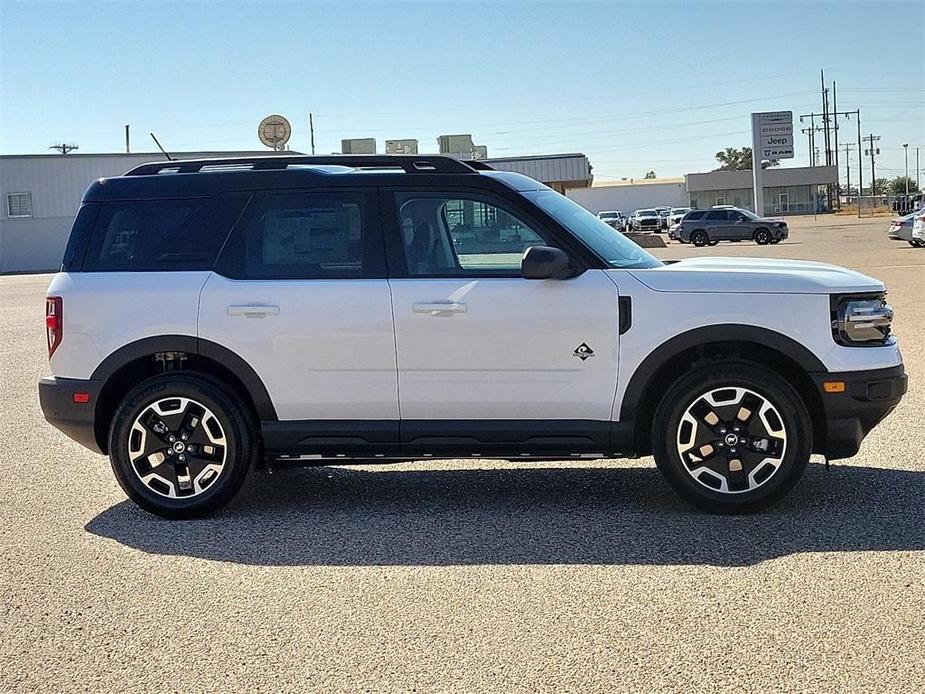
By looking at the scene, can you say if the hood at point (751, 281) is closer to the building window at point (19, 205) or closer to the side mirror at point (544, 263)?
the side mirror at point (544, 263)

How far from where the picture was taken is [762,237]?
4928 centimetres

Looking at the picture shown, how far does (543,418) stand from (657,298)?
913 millimetres

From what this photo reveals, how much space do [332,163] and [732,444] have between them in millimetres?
2917

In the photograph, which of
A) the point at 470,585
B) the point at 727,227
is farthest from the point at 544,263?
the point at 727,227

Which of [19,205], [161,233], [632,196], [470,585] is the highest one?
[632,196]

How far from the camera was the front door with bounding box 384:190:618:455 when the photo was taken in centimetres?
635

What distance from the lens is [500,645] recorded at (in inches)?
177

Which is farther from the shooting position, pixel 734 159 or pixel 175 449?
pixel 734 159

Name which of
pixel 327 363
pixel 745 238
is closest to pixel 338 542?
pixel 327 363

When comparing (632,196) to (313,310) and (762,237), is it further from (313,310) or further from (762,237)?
(313,310)

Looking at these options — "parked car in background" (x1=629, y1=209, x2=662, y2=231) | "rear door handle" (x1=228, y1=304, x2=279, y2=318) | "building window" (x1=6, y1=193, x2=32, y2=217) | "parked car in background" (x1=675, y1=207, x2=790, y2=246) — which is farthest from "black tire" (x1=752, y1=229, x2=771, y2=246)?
"rear door handle" (x1=228, y1=304, x2=279, y2=318)

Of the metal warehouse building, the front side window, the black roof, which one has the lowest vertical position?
the front side window

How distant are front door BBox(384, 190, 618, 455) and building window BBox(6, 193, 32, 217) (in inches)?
2292

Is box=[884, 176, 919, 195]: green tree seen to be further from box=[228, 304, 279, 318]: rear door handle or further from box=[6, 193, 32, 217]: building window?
box=[228, 304, 279, 318]: rear door handle
